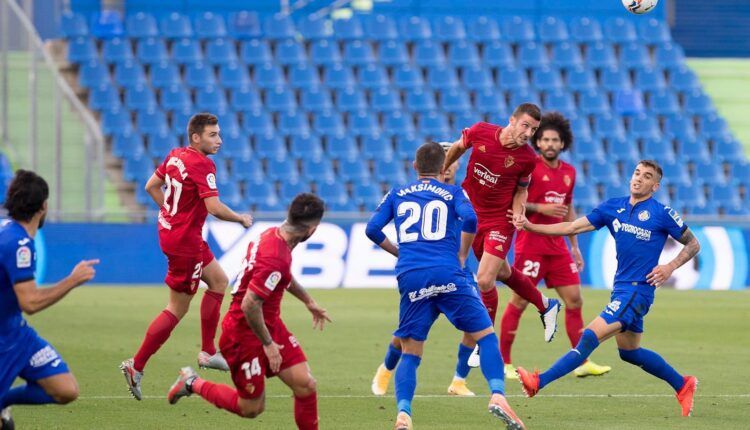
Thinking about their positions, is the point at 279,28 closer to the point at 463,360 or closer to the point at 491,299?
the point at 491,299

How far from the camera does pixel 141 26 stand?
2633 cm

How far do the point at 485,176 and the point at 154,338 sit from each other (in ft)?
9.51

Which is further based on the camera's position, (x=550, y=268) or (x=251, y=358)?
(x=550, y=268)

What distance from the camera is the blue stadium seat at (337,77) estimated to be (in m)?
→ 26.2

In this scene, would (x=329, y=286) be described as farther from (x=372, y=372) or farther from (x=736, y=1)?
(x=736, y=1)

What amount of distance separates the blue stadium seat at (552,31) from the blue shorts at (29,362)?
22.4 m

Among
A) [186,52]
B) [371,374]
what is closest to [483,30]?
[186,52]

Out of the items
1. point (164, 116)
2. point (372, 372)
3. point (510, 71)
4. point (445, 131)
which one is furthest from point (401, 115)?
point (372, 372)

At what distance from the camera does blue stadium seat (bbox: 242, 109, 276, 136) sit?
992 inches

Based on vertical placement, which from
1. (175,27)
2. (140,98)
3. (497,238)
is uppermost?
(175,27)

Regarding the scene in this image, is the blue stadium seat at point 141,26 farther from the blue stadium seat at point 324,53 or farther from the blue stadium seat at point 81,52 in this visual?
the blue stadium seat at point 324,53

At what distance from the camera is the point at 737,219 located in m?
22.2

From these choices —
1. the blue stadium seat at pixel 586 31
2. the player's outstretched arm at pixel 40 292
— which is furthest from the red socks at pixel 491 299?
the blue stadium seat at pixel 586 31

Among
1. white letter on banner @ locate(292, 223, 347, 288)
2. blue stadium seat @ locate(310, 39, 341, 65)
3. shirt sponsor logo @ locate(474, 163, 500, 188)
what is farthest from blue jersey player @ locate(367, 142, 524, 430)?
blue stadium seat @ locate(310, 39, 341, 65)
